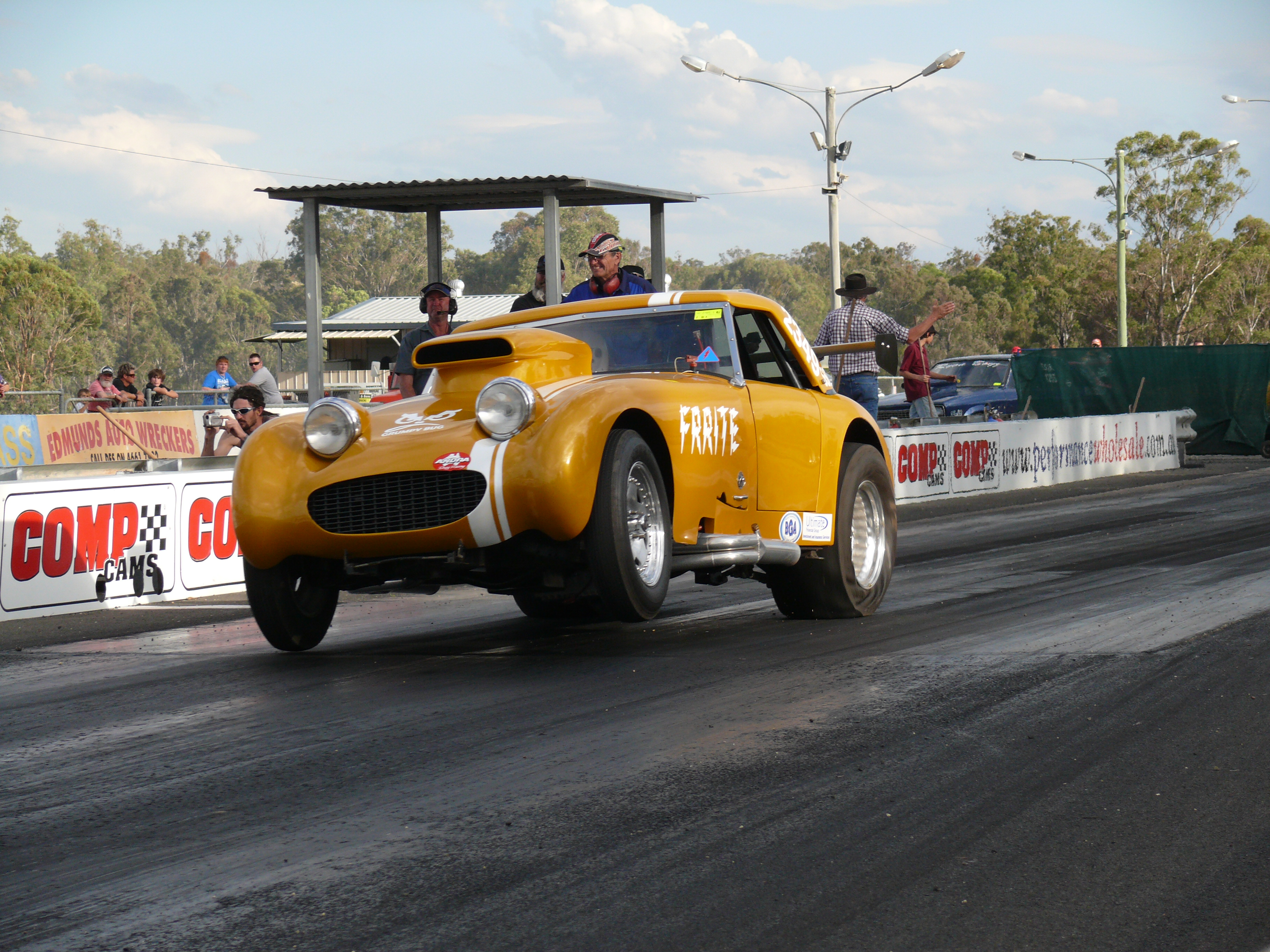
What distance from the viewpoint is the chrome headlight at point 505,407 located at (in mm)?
6207

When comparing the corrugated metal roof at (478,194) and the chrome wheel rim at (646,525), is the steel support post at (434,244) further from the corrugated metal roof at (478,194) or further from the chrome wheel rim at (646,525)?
the chrome wheel rim at (646,525)

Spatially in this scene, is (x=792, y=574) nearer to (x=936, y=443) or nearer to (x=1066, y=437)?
(x=936, y=443)

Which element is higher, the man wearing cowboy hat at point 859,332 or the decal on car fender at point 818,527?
the man wearing cowboy hat at point 859,332

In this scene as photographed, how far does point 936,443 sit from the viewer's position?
19.2m

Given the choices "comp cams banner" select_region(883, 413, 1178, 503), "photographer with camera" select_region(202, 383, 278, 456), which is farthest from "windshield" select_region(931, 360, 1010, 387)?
"photographer with camera" select_region(202, 383, 278, 456)

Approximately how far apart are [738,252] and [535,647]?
5948 inches

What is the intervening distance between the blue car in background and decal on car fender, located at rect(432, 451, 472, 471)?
2287cm

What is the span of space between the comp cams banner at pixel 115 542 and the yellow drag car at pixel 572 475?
101 inches

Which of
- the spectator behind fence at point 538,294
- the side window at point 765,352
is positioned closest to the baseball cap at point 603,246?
the side window at point 765,352

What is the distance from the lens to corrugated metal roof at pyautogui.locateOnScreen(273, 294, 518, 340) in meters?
59.1

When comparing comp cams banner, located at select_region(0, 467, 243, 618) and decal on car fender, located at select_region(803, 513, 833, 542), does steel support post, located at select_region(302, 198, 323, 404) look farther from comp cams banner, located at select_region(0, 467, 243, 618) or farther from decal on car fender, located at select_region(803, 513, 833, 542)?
decal on car fender, located at select_region(803, 513, 833, 542)

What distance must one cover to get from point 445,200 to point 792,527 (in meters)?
9.05

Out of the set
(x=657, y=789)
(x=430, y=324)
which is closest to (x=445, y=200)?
(x=430, y=324)

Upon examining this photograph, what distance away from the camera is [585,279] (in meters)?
79.2
